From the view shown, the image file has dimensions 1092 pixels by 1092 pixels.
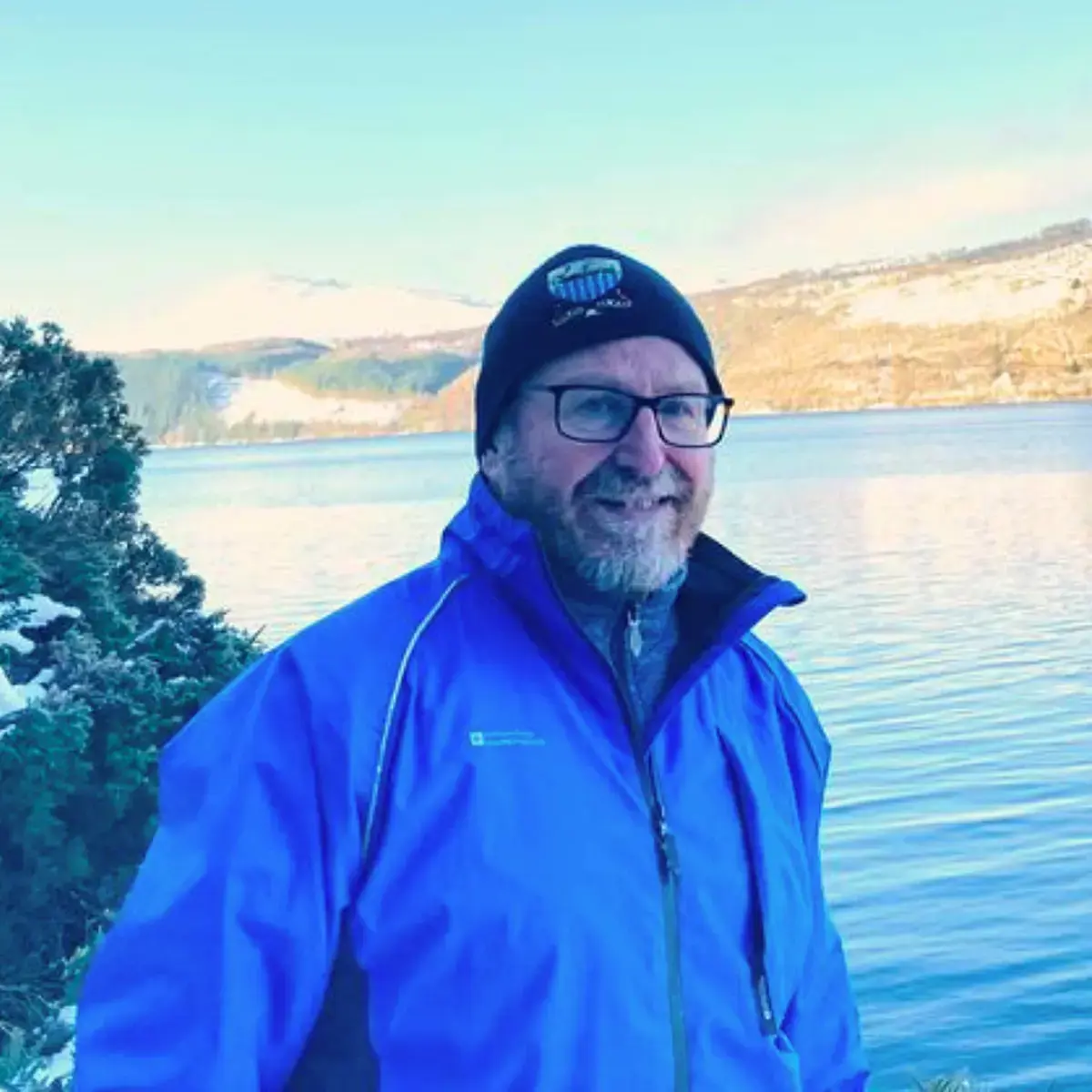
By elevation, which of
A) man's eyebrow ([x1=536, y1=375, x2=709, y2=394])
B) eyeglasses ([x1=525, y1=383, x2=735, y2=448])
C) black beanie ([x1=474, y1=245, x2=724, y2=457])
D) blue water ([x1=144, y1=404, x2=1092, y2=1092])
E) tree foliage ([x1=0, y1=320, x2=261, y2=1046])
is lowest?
blue water ([x1=144, y1=404, x2=1092, y2=1092])

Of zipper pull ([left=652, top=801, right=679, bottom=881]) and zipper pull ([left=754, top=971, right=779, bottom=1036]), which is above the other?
zipper pull ([left=652, top=801, right=679, bottom=881])

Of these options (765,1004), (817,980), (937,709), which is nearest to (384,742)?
(765,1004)

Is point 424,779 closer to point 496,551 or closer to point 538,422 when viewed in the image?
point 496,551

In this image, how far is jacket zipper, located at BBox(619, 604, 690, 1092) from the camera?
7.14ft

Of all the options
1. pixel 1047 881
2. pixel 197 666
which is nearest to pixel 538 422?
pixel 197 666

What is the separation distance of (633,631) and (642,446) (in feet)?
0.92

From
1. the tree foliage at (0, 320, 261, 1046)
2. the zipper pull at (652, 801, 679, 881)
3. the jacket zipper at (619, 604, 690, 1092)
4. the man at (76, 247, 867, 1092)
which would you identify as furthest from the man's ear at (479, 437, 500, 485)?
the tree foliage at (0, 320, 261, 1046)

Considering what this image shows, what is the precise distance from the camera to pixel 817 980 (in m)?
2.62

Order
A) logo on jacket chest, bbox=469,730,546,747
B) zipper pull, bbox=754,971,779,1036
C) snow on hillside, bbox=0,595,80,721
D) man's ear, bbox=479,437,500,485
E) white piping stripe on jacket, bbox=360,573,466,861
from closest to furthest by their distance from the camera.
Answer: white piping stripe on jacket, bbox=360,573,466,861 < logo on jacket chest, bbox=469,730,546,747 < zipper pull, bbox=754,971,779,1036 < man's ear, bbox=479,437,500,485 < snow on hillside, bbox=0,595,80,721

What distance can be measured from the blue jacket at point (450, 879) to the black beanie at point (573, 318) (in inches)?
9.2

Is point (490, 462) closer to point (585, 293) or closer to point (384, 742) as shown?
point (585, 293)

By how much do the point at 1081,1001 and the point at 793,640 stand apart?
1544cm

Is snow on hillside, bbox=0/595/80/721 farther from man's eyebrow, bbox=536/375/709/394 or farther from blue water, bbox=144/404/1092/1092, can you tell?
blue water, bbox=144/404/1092/1092

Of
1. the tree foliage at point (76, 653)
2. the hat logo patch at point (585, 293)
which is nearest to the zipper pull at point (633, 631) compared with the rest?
the hat logo patch at point (585, 293)
